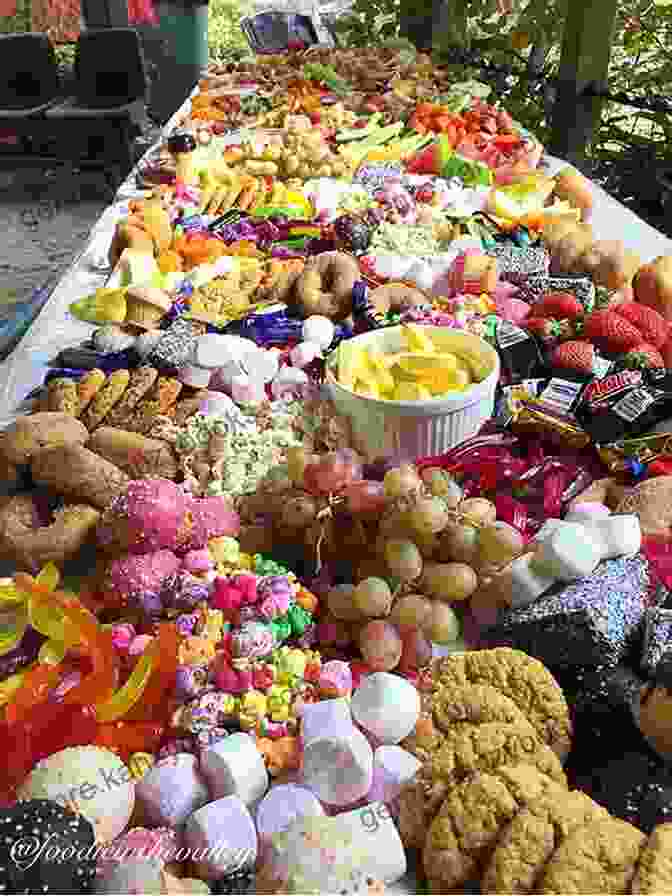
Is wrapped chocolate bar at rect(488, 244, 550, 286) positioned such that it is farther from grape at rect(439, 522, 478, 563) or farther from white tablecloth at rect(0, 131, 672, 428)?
grape at rect(439, 522, 478, 563)

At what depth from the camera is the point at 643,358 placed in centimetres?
143

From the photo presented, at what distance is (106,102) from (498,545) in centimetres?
550

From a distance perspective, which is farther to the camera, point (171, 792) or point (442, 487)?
point (442, 487)

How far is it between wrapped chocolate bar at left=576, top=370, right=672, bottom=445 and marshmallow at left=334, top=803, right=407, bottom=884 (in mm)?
684

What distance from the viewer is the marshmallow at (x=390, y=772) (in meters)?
0.84

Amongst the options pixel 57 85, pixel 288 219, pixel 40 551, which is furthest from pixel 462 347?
pixel 57 85

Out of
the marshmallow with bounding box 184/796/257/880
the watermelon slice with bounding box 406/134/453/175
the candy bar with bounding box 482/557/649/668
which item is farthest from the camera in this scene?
the watermelon slice with bounding box 406/134/453/175

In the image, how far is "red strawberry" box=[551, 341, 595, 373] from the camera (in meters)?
1.45

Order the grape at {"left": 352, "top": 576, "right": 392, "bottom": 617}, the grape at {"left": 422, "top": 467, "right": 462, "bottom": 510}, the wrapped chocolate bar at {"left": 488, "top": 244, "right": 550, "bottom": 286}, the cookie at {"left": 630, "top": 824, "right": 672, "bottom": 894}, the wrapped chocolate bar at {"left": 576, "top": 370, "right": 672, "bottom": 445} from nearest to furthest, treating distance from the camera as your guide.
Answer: the cookie at {"left": 630, "top": 824, "right": 672, "bottom": 894} → the grape at {"left": 352, "top": 576, "right": 392, "bottom": 617} → the grape at {"left": 422, "top": 467, "right": 462, "bottom": 510} → the wrapped chocolate bar at {"left": 576, "top": 370, "right": 672, "bottom": 445} → the wrapped chocolate bar at {"left": 488, "top": 244, "right": 550, "bottom": 286}

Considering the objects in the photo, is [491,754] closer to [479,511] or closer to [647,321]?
[479,511]

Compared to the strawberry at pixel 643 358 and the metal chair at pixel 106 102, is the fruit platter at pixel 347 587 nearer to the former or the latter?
the strawberry at pixel 643 358

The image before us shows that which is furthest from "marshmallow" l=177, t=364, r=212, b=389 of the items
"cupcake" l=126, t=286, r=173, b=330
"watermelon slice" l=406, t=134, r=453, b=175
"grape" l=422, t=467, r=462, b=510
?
"watermelon slice" l=406, t=134, r=453, b=175

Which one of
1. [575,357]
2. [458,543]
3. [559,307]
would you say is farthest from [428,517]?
[559,307]

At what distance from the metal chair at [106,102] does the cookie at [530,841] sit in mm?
5494
